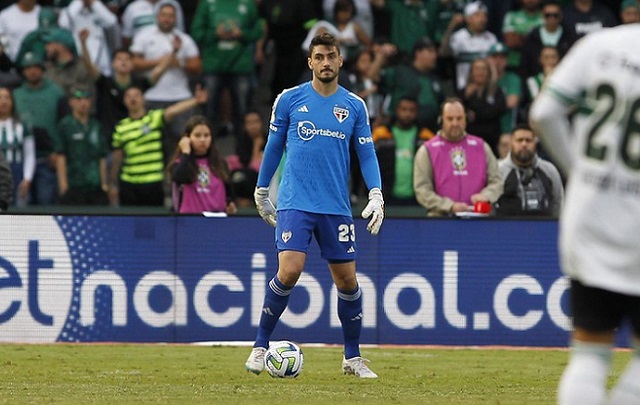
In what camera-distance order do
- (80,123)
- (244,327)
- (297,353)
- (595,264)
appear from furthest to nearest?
(80,123) → (244,327) → (297,353) → (595,264)

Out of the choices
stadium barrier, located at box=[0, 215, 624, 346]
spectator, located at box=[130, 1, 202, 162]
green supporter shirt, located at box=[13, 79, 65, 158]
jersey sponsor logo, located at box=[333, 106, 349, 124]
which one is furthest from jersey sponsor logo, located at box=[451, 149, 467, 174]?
green supporter shirt, located at box=[13, 79, 65, 158]

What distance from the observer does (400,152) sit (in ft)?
52.0

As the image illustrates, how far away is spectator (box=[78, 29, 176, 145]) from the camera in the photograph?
16.8 m

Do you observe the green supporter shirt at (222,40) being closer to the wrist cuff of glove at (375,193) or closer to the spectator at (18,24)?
the spectator at (18,24)

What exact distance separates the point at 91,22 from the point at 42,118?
5.22 ft

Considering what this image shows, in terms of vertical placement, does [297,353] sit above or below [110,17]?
below

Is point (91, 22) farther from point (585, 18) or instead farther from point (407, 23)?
point (585, 18)

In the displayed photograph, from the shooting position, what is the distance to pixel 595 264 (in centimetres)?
582

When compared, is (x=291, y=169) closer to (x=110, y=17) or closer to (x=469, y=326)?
(x=469, y=326)

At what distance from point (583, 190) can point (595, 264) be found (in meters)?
0.32

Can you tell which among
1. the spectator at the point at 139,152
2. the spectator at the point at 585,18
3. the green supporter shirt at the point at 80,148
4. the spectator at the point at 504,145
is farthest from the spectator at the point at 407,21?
the green supporter shirt at the point at 80,148

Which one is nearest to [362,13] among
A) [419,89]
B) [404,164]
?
[419,89]

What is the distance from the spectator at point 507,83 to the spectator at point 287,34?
2333mm

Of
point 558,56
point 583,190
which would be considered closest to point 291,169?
point 583,190
